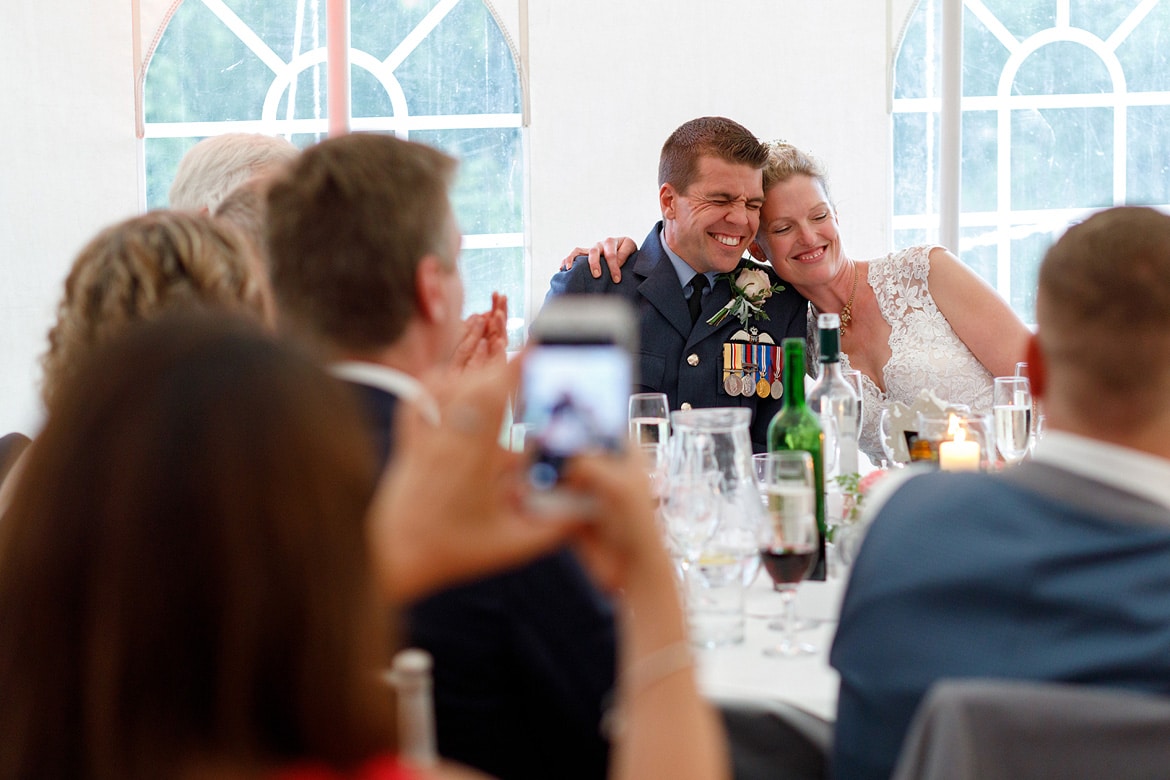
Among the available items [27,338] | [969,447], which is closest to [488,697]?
[969,447]

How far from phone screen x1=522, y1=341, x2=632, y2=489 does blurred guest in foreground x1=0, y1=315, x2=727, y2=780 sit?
23 cm

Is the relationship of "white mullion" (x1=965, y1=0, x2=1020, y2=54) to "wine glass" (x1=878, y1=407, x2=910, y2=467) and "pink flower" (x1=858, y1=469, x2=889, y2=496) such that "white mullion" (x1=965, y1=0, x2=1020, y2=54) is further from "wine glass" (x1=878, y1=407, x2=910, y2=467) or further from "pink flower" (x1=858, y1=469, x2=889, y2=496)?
"pink flower" (x1=858, y1=469, x2=889, y2=496)

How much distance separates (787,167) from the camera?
355cm

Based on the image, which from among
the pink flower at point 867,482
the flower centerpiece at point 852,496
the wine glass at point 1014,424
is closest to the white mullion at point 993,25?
the wine glass at point 1014,424

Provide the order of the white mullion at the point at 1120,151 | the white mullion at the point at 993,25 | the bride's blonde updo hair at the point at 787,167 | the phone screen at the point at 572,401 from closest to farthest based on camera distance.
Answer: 1. the phone screen at the point at 572,401
2. the bride's blonde updo hair at the point at 787,167
3. the white mullion at the point at 993,25
4. the white mullion at the point at 1120,151

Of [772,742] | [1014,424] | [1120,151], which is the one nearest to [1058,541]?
[772,742]

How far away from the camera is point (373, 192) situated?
4.41 feet

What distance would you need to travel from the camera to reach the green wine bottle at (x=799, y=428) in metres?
1.99

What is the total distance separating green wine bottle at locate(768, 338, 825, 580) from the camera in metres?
1.99

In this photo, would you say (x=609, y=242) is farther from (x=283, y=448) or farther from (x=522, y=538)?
(x=283, y=448)

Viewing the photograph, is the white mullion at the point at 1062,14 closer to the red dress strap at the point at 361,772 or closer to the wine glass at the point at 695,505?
the wine glass at the point at 695,505

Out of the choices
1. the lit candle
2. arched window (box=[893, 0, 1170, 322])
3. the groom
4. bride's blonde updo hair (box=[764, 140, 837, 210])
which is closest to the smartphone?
the lit candle

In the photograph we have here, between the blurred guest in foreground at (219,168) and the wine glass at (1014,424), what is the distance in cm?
174

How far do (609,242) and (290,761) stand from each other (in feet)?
10.9
